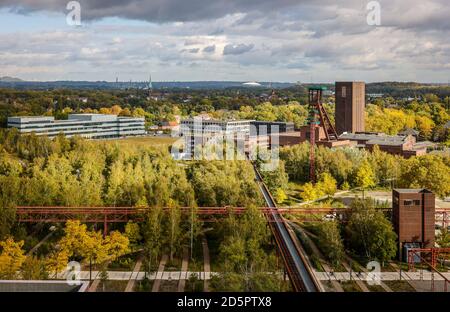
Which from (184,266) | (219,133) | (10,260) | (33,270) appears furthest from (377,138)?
(33,270)

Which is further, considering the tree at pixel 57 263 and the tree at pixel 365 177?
the tree at pixel 365 177

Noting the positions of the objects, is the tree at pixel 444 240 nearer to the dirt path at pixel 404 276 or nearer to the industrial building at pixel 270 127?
the dirt path at pixel 404 276

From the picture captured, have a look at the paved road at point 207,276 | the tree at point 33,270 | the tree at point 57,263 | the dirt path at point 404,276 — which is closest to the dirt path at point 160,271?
the paved road at point 207,276

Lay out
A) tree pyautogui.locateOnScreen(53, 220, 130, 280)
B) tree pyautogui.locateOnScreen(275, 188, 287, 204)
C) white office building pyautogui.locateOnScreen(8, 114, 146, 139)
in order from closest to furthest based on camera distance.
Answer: tree pyautogui.locateOnScreen(53, 220, 130, 280) → tree pyautogui.locateOnScreen(275, 188, 287, 204) → white office building pyautogui.locateOnScreen(8, 114, 146, 139)

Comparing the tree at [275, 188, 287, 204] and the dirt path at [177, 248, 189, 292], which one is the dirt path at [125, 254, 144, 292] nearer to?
the dirt path at [177, 248, 189, 292]

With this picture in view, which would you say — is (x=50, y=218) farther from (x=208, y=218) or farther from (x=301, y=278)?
(x=301, y=278)

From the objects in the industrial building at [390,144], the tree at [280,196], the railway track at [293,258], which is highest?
the industrial building at [390,144]

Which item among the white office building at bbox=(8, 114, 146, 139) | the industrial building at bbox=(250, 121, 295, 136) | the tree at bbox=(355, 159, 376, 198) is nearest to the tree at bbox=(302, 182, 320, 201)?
the tree at bbox=(355, 159, 376, 198)

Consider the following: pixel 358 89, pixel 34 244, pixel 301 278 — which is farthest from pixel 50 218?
pixel 358 89
